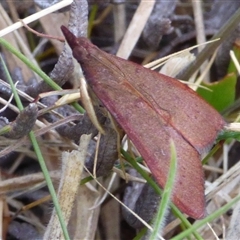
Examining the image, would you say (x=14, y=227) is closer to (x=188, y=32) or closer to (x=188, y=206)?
(x=188, y=206)

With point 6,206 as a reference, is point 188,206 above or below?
above

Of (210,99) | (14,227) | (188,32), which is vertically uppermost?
(188,32)

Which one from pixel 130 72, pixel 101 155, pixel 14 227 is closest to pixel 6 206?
pixel 14 227

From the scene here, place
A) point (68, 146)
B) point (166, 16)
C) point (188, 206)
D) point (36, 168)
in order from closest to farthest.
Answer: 1. point (188, 206)
2. point (68, 146)
3. point (36, 168)
4. point (166, 16)

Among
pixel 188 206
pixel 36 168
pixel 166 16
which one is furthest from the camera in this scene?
pixel 166 16

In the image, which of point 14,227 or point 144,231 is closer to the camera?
point 144,231

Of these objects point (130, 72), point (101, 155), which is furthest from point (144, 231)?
point (130, 72)
